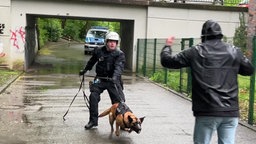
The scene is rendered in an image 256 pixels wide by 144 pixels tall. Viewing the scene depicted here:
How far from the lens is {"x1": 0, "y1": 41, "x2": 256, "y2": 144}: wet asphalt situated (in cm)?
787

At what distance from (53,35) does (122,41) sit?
1047 inches

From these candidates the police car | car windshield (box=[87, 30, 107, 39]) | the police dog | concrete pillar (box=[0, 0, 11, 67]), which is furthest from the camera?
car windshield (box=[87, 30, 107, 39])

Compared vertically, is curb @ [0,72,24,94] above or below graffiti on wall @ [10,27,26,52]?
below

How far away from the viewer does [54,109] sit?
36.1 ft

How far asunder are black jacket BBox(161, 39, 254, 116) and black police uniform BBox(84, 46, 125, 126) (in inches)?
141

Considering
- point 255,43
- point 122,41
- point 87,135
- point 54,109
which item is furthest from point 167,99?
point 122,41

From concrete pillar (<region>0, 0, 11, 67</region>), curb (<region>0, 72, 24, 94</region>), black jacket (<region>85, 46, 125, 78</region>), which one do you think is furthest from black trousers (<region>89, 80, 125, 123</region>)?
concrete pillar (<region>0, 0, 11, 67</region>)

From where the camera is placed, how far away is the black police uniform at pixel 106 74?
27.3 ft

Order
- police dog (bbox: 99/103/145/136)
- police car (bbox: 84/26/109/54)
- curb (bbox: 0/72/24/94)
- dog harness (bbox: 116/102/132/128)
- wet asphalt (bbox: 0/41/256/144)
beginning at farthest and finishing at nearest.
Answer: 1. police car (bbox: 84/26/109/54)
2. curb (bbox: 0/72/24/94)
3. wet asphalt (bbox: 0/41/256/144)
4. dog harness (bbox: 116/102/132/128)
5. police dog (bbox: 99/103/145/136)

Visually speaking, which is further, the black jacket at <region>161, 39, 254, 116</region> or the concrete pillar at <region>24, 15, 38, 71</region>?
the concrete pillar at <region>24, 15, 38, 71</region>

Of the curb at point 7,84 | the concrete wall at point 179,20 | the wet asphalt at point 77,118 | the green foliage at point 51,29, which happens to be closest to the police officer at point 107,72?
the wet asphalt at point 77,118

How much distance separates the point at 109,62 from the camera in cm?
835

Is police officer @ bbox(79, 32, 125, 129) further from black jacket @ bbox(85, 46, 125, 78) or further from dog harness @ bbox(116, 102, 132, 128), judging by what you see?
dog harness @ bbox(116, 102, 132, 128)

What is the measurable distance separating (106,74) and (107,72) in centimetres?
5
